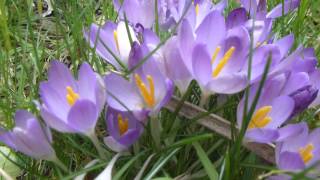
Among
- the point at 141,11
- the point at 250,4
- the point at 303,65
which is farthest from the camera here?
the point at 250,4

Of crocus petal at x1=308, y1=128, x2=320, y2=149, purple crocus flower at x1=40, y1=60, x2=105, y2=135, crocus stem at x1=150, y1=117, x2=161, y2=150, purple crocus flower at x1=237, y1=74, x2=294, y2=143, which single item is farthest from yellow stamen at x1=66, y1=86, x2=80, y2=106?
crocus petal at x1=308, y1=128, x2=320, y2=149

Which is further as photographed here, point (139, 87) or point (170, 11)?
point (170, 11)

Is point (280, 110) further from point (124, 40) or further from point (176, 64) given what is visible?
point (124, 40)

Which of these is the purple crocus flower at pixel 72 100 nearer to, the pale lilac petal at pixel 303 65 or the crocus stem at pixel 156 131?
the crocus stem at pixel 156 131

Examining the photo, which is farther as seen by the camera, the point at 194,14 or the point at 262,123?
the point at 194,14

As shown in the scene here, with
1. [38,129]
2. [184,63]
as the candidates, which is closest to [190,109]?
[184,63]

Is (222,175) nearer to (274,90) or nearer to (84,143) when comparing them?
(274,90)

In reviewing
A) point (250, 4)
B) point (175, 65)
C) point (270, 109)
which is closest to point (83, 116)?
point (175, 65)
